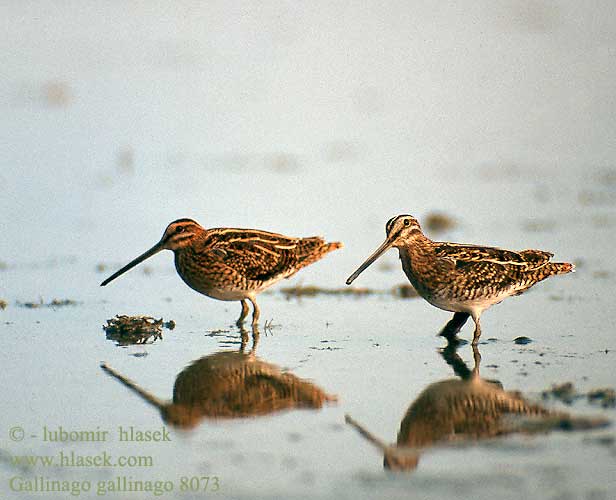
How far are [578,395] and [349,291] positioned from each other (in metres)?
4.21

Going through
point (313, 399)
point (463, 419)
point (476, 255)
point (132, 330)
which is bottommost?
point (463, 419)

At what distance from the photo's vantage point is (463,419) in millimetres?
6484

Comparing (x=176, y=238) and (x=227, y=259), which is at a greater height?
(x=176, y=238)

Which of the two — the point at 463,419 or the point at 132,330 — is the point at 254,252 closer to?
the point at 132,330

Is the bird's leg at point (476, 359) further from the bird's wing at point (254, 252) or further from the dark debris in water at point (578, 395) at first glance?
the bird's wing at point (254, 252)

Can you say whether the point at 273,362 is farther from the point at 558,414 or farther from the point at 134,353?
the point at 558,414

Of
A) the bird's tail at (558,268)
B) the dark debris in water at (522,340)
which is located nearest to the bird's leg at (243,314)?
the dark debris in water at (522,340)

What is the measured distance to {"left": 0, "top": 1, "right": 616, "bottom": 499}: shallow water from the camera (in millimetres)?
5941

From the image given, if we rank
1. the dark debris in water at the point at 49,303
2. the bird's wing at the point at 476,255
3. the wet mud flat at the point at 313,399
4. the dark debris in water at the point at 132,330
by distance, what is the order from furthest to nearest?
1. the dark debris in water at the point at 49,303
2. the bird's wing at the point at 476,255
3. the dark debris in water at the point at 132,330
4. the wet mud flat at the point at 313,399

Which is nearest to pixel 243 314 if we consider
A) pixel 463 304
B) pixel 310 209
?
pixel 463 304

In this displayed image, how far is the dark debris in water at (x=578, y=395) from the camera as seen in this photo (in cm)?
661

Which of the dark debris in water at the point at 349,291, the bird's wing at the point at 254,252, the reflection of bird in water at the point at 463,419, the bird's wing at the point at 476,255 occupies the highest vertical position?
the bird's wing at the point at 254,252

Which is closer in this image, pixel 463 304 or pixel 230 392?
pixel 230 392

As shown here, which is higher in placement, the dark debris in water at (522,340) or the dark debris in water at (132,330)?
the dark debris in water at (132,330)
